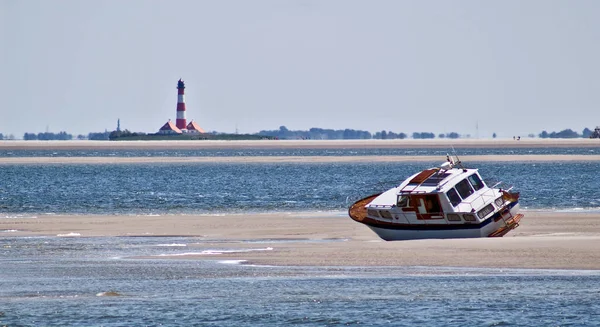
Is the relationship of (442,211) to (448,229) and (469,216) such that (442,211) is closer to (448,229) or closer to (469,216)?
(448,229)

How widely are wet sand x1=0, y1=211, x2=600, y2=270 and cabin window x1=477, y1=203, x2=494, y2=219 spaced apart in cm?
90

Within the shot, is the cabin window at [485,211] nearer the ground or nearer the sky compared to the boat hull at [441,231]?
nearer the sky

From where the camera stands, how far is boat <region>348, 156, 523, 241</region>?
121ft

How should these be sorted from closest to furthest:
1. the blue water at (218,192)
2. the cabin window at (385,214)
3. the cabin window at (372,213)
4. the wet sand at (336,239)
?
the wet sand at (336,239), the cabin window at (385,214), the cabin window at (372,213), the blue water at (218,192)

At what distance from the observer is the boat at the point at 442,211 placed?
36.9 meters

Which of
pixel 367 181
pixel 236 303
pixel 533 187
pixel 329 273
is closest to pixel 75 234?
pixel 329 273

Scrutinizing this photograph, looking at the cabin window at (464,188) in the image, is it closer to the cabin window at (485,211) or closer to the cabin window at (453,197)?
the cabin window at (453,197)

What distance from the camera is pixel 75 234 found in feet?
137

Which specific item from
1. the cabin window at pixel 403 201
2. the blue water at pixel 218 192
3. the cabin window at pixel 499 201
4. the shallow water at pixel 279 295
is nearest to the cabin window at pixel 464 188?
the cabin window at pixel 499 201

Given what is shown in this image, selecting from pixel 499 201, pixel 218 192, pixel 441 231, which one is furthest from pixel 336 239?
pixel 218 192

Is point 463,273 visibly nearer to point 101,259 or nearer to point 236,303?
point 236,303

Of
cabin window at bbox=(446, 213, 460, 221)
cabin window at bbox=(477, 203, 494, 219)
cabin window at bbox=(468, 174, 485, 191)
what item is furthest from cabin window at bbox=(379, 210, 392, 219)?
cabin window at bbox=(468, 174, 485, 191)

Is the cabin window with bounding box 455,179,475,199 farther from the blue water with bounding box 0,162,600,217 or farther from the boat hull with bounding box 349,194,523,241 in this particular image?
the blue water with bounding box 0,162,600,217

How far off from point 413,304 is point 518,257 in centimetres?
739
